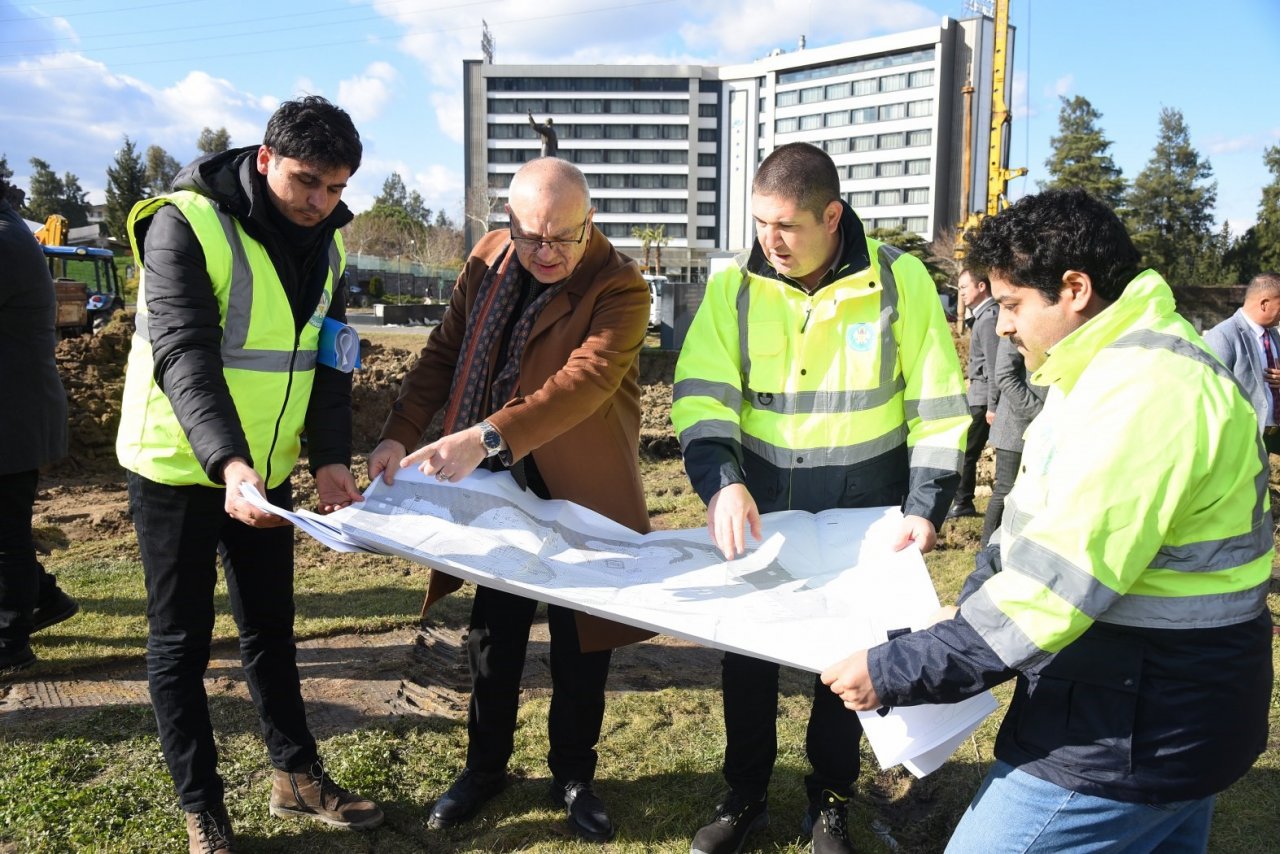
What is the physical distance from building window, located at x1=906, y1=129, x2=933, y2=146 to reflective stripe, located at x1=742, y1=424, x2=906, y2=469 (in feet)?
259

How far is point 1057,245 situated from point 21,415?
14.2 feet

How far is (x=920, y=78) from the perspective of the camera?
76.2 meters

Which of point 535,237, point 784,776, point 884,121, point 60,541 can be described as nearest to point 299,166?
Answer: point 535,237

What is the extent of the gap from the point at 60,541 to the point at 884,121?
80.8m

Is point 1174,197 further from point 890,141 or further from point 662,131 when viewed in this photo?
point 662,131

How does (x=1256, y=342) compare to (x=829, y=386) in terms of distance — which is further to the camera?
(x=1256, y=342)

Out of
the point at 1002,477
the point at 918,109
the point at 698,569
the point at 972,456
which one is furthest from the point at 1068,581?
the point at 918,109

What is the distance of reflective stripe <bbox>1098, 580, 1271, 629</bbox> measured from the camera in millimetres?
1682

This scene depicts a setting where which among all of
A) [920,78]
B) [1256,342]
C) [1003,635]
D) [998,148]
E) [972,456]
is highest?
[920,78]

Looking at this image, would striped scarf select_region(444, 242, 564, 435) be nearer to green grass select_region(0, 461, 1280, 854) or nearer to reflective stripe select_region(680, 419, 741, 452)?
reflective stripe select_region(680, 419, 741, 452)

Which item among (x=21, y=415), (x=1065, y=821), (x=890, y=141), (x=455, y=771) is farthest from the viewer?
(x=890, y=141)

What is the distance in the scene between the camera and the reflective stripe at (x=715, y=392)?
2777 millimetres

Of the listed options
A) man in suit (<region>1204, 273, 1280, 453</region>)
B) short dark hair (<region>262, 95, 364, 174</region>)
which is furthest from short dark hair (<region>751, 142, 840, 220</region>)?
man in suit (<region>1204, 273, 1280, 453</region>)

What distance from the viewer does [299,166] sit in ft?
8.58
